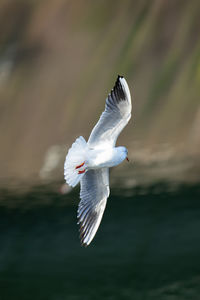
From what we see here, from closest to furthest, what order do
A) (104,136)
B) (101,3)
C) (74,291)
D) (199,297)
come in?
1. (104,136)
2. (199,297)
3. (74,291)
4. (101,3)

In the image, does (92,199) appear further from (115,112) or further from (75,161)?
(115,112)

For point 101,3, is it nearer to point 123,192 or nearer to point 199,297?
point 123,192

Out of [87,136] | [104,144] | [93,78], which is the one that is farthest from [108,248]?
[104,144]

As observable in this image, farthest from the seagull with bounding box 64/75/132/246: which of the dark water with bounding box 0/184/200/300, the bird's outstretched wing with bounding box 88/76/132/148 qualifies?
the dark water with bounding box 0/184/200/300

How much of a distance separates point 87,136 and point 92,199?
512 cm

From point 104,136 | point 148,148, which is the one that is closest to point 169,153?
point 148,148

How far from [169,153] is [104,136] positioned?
5.59 meters

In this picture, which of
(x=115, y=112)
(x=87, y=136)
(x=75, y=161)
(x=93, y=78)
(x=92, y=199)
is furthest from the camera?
(x=93, y=78)

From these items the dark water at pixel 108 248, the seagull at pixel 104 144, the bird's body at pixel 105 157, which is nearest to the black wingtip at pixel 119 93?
the seagull at pixel 104 144

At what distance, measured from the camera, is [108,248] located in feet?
31.4

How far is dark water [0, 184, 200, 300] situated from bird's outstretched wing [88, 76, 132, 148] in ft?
10.5

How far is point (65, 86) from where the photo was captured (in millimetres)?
12273

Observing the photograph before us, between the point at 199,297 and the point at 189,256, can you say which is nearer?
the point at 199,297

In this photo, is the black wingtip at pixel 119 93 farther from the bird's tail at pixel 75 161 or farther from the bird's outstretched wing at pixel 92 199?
the bird's outstretched wing at pixel 92 199
